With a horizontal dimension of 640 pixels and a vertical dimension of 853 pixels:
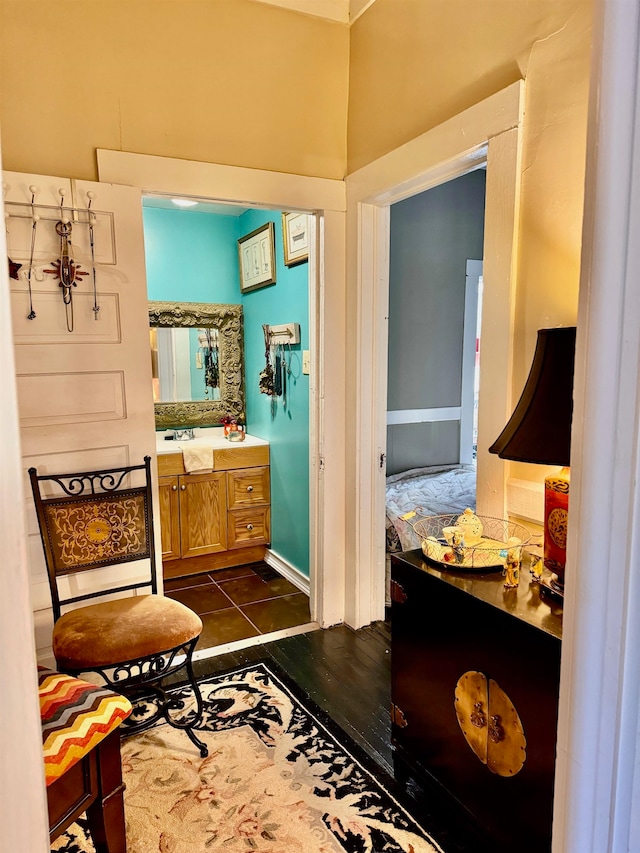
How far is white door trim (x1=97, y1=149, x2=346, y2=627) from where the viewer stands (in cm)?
243

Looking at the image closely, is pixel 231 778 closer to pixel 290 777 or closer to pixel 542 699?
pixel 290 777

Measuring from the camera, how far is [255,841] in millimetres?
1622

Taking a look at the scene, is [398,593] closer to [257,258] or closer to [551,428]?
[551,428]

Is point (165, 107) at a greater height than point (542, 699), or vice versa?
point (165, 107)

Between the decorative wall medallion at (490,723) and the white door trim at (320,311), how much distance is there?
137 centimetres

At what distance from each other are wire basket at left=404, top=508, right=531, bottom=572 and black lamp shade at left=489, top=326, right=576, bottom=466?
1.08 ft

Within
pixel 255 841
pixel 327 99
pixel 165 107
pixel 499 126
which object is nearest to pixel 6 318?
pixel 255 841

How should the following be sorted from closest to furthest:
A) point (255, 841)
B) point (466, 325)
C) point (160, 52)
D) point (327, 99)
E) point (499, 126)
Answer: point (255, 841) < point (499, 126) < point (160, 52) < point (327, 99) < point (466, 325)

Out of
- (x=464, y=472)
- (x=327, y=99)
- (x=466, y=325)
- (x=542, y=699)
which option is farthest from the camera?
(x=466, y=325)

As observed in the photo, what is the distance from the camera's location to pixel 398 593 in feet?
5.96

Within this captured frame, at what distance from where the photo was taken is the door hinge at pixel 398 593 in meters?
1.79

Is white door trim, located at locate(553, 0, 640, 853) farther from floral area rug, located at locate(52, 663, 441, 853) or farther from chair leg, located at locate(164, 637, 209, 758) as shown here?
chair leg, located at locate(164, 637, 209, 758)

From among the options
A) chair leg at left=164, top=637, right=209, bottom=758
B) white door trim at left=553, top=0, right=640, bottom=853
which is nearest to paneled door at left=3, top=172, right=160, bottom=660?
chair leg at left=164, top=637, right=209, bottom=758

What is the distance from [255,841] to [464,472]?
2.64 m
